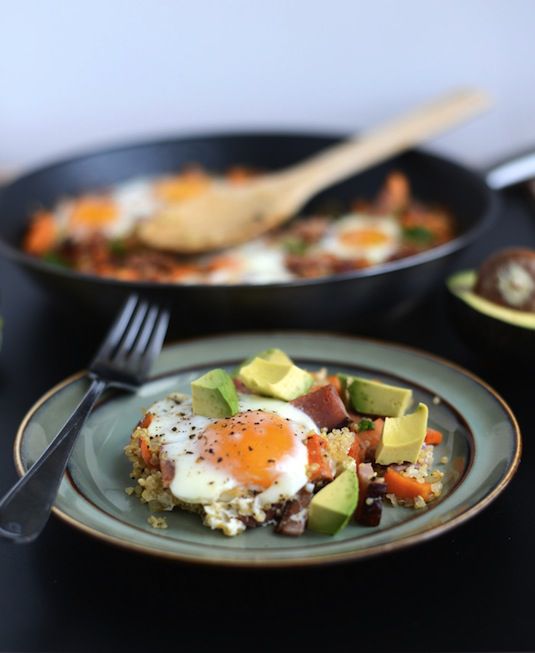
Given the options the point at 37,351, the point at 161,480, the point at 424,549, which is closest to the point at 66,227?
the point at 37,351

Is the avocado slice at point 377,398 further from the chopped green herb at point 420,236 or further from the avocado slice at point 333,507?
the chopped green herb at point 420,236

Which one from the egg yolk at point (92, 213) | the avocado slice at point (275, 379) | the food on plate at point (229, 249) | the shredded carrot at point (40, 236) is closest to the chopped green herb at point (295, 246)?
the food on plate at point (229, 249)

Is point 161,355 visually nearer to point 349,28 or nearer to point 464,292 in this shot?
point 464,292

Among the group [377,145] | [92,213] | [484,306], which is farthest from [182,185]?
[484,306]

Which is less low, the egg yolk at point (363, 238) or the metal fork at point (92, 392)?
the metal fork at point (92, 392)

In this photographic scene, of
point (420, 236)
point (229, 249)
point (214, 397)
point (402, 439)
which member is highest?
point (214, 397)

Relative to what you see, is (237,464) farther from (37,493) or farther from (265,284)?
(265,284)

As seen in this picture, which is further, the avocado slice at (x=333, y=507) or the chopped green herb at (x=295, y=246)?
the chopped green herb at (x=295, y=246)
